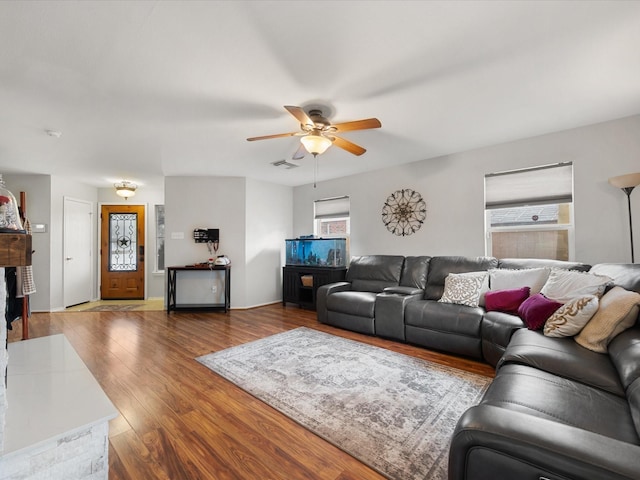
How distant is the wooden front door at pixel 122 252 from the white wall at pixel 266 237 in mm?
2688

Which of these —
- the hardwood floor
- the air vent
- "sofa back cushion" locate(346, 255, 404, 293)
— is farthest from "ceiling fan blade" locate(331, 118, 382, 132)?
"sofa back cushion" locate(346, 255, 404, 293)

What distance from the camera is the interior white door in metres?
5.27

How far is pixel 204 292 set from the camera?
16.6ft

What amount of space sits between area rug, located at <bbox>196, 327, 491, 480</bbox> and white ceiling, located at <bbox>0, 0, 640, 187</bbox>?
7.74 ft

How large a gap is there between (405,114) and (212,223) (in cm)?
378

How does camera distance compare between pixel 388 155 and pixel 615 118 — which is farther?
pixel 388 155

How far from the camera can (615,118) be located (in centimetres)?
288

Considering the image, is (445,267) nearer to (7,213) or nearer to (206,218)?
(7,213)

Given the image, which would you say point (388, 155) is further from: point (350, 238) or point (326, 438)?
point (326, 438)

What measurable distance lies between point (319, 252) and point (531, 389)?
3.97 m

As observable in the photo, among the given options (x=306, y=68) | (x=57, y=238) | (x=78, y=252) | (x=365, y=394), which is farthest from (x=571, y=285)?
(x=78, y=252)

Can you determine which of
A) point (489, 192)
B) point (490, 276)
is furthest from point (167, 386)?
point (489, 192)

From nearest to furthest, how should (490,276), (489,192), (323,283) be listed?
(490,276) → (489,192) → (323,283)

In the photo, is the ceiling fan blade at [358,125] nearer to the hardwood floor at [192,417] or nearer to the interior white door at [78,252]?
the hardwood floor at [192,417]
